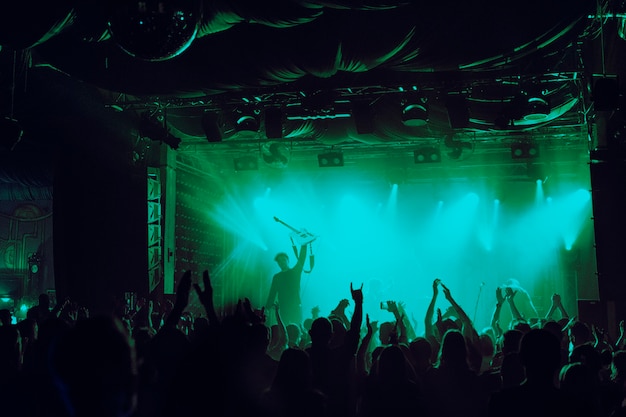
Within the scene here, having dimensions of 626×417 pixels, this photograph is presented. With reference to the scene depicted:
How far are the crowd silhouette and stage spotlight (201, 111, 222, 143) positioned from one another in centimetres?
727

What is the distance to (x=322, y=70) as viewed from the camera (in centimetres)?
891

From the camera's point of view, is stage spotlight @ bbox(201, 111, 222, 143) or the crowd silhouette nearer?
the crowd silhouette

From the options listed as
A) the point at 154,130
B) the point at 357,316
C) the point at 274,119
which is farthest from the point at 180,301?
the point at 154,130

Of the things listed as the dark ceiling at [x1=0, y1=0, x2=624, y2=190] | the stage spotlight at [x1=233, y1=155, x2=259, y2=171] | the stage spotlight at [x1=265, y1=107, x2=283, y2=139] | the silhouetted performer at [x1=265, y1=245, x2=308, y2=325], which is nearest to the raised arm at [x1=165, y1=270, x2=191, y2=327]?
the dark ceiling at [x1=0, y1=0, x2=624, y2=190]

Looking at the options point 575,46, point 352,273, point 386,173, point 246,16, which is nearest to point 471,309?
point 352,273

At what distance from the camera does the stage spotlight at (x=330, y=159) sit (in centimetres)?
1394

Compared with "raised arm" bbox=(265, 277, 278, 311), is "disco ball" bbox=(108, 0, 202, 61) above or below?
above

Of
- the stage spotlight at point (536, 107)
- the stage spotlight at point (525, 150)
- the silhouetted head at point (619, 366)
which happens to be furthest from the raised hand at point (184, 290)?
the stage spotlight at point (525, 150)

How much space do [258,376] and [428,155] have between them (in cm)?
1143

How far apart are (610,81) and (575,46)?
5.80 ft

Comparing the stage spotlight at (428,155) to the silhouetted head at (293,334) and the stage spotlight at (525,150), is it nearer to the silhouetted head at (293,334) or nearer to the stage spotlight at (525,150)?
the stage spotlight at (525,150)

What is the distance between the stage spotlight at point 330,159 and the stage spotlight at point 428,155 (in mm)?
1742

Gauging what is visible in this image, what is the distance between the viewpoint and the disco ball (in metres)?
3.83

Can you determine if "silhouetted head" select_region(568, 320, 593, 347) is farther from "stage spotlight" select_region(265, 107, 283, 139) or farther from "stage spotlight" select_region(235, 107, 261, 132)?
"stage spotlight" select_region(235, 107, 261, 132)
